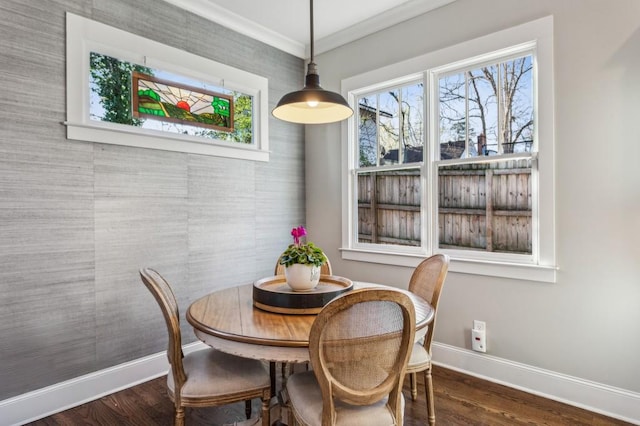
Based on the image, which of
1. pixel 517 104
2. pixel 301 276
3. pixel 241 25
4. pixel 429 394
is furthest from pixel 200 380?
pixel 241 25

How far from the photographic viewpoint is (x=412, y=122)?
10.7 feet

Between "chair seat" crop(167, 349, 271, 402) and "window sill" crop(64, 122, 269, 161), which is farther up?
"window sill" crop(64, 122, 269, 161)

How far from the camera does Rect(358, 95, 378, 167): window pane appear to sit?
3527 mm

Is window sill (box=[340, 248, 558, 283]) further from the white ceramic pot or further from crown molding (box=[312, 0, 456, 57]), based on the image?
crown molding (box=[312, 0, 456, 57])

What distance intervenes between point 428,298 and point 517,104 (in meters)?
1.59

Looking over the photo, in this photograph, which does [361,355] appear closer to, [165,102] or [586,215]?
[586,215]

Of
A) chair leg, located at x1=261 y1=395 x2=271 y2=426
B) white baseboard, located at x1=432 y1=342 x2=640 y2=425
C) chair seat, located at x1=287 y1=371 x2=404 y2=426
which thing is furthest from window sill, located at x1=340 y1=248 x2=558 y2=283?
chair leg, located at x1=261 y1=395 x2=271 y2=426

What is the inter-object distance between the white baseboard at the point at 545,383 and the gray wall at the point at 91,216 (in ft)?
6.31

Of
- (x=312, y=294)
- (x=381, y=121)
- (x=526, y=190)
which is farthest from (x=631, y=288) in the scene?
(x=381, y=121)

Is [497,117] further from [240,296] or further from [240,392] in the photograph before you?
[240,392]

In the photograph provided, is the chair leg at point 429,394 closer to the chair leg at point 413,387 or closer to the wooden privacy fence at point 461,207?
the chair leg at point 413,387

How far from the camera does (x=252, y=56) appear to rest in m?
3.52

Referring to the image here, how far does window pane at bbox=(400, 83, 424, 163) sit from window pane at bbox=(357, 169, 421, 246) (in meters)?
0.15

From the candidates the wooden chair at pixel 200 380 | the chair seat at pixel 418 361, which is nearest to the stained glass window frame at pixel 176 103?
the wooden chair at pixel 200 380
